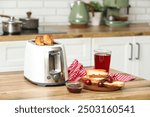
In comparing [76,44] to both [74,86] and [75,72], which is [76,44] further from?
[74,86]

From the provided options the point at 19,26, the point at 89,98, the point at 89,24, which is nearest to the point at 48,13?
the point at 89,24

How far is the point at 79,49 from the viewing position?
3.75 metres

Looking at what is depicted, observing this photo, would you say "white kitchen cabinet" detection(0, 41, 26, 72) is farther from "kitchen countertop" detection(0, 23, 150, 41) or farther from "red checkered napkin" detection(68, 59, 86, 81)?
"red checkered napkin" detection(68, 59, 86, 81)

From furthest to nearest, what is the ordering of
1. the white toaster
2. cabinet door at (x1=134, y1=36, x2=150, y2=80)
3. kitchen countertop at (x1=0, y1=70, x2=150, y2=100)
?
cabinet door at (x1=134, y1=36, x2=150, y2=80) → the white toaster → kitchen countertop at (x1=0, y1=70, x2=150, y2=100)

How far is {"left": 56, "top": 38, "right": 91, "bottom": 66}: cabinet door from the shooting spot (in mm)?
3705

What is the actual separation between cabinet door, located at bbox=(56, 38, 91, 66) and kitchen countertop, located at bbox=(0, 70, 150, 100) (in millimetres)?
1663

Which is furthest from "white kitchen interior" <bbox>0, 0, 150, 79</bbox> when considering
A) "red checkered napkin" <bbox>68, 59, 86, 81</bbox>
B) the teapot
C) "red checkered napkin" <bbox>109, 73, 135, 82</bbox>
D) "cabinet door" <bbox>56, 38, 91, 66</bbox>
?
"red checkered napkin" <bbox>109, 73, 135, 82</bbox>

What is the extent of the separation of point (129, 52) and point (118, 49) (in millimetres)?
132

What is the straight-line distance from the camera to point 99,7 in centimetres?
442

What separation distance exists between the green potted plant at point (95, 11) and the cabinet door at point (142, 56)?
0.62m

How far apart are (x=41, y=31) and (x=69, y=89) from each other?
1976mm

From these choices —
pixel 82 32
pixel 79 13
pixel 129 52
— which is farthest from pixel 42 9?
pixel 129 52

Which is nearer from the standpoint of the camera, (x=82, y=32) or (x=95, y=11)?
(x=82, y=32)

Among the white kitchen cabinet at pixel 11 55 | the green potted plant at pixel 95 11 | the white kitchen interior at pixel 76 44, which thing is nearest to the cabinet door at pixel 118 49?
the white kitchen interior at pixel 76 44
